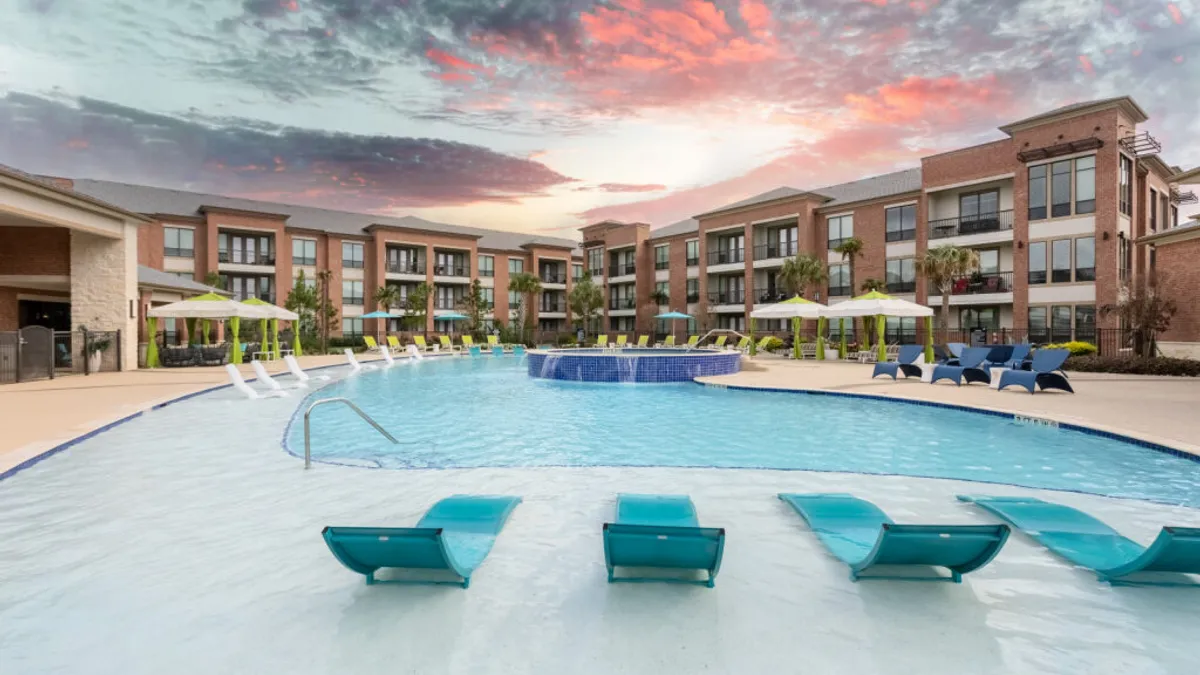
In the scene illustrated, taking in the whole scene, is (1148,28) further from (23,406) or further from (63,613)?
(23,406)

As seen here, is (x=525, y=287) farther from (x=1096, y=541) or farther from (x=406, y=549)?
(x=406, y=549)

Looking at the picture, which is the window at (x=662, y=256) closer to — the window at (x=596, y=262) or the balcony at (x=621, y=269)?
the balcony at (x=621, y=269)

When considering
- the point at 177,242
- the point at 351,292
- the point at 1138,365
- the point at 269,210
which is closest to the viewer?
the point at 1138,365

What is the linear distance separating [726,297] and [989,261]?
53.7 ft

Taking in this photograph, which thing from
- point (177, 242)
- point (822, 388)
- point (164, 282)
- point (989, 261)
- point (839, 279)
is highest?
point (177, 242)

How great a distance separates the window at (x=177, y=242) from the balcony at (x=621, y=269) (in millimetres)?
30124

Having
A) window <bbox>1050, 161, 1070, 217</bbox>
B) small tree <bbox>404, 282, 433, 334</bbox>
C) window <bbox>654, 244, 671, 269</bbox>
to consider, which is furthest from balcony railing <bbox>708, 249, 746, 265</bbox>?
small tree <bbox>404, 282, 433, 334</bbox>

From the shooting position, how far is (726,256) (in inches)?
1674

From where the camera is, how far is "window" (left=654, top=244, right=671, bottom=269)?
156ft

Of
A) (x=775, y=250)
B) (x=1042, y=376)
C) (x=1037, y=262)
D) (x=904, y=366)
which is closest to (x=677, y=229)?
(x=775, y=250)

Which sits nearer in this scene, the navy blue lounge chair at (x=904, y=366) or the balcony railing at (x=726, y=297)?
the navy blue lounge chair at (x=904, y=366)

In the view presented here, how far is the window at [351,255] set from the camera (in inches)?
1809

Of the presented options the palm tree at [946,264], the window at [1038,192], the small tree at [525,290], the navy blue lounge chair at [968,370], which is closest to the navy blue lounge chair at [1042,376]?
the navy blue lounge chair at [968,370]

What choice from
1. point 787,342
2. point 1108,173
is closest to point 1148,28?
point 1108,173
